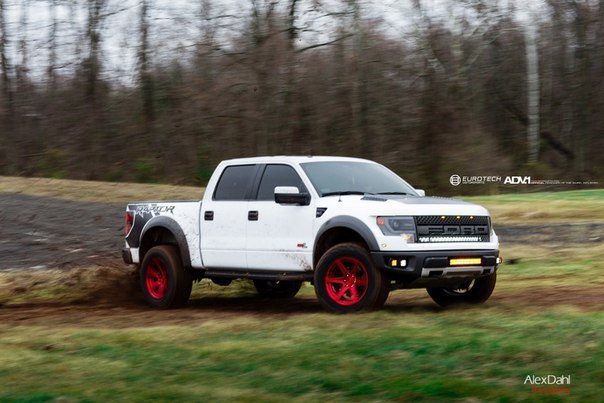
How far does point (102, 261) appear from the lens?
14.9 m

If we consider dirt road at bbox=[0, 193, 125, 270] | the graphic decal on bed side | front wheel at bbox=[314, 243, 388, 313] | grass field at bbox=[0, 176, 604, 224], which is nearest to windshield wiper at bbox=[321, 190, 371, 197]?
front wheel at bbox=[314, 243, 388, 313]

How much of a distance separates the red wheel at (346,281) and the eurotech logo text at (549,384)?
3.81m

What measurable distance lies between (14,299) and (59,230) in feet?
26.2

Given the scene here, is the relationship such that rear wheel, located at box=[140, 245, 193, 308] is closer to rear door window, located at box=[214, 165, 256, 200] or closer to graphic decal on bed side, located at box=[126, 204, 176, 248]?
graphic decal on bed side, located at box=[126, 204, 176, 248]

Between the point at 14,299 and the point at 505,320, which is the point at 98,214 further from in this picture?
the point at 505,320

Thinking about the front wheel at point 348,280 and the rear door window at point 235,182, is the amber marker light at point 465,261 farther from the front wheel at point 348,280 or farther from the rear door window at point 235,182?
the rear door window at point 235,182

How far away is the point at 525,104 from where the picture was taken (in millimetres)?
48281

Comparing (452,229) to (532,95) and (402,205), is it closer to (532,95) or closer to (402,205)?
(402,205)

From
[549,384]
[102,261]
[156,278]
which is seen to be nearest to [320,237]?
[156,278]

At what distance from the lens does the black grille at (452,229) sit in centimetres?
1018

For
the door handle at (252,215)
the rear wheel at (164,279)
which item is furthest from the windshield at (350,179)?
the rear wheel at (164,279)

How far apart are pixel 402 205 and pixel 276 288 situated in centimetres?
394

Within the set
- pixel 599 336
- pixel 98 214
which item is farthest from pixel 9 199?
pixel 599 336

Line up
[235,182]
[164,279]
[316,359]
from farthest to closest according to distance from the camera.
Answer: [164,279]
[235,182]
[316,359]
